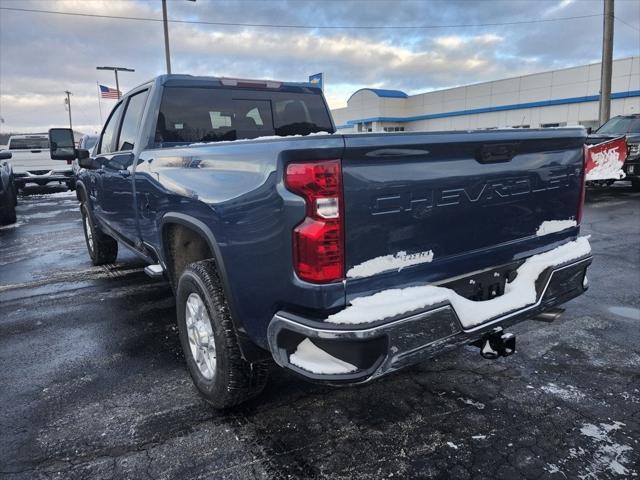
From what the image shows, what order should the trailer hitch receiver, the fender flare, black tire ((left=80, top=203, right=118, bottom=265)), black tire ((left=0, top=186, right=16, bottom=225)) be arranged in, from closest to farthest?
the fender flare → the trailer hitch receiver → black tire ((left=80, top=203, right=118, bottom=265)) → black tire ((left=0, top=186, right=16, bottom=225))

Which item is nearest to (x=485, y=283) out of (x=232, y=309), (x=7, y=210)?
(x=232, y=309)

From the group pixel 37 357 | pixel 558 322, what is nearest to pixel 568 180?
pixel 558 322

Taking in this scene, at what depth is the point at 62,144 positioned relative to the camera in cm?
653

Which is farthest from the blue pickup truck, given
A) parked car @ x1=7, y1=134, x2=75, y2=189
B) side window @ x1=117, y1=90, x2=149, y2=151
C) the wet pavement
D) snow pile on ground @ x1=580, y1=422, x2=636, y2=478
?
parked car @ x1=7, y1=134, x2=75, y2=189

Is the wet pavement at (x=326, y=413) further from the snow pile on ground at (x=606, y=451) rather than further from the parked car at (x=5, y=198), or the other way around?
the parked car at (x=5, y=198)

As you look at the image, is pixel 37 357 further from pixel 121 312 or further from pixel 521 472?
pixel 521 472

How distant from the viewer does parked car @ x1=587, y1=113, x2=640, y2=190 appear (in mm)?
11375

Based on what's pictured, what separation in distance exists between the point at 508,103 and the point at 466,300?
32.8 metres

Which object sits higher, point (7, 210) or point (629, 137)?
point (629, 137)

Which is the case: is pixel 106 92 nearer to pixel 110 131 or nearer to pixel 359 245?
pixel 110 131

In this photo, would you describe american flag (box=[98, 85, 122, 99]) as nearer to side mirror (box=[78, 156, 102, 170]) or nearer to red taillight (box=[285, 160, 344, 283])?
side mirror (box=[78, 156, 102, 170])

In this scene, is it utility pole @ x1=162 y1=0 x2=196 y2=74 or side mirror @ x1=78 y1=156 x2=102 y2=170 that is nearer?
side mirror @ x1=78 y1=156 x2=102 y2=170

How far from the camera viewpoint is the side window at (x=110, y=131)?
16.0ft

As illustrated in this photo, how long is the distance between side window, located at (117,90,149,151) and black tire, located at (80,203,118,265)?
1855 millimetres
